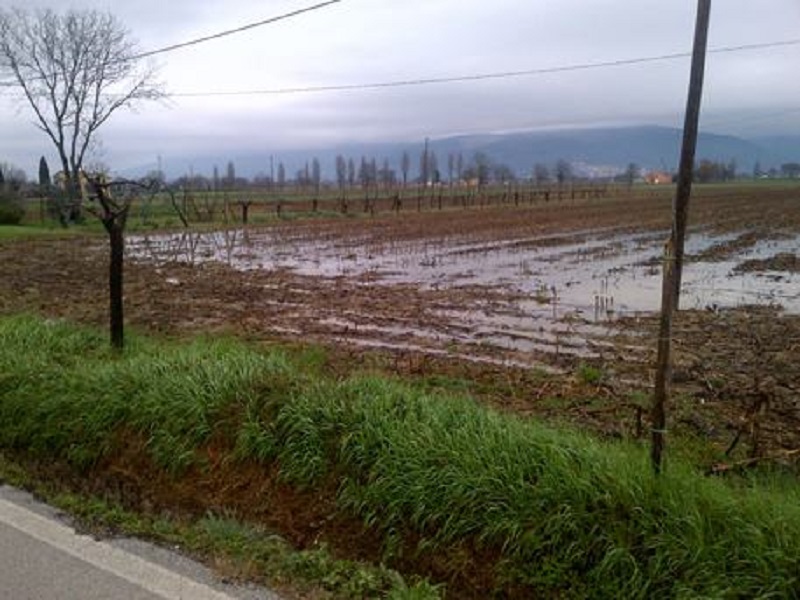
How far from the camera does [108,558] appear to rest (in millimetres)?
3684

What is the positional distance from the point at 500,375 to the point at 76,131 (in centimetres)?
3863

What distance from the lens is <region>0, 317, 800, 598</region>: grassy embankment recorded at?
3.29 metres

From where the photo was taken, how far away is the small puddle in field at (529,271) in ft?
35.5

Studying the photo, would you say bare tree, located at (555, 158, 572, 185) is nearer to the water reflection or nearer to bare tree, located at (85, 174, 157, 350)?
the water reflection

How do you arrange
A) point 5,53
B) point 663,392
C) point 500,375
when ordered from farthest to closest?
point 5,53
point 500,375
point 663,392

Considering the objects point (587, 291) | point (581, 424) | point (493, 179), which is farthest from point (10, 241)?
point (493, 179)

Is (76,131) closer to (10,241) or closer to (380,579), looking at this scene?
(10,241)

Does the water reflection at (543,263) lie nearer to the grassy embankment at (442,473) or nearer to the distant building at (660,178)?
the grassy embankment at (442,473)

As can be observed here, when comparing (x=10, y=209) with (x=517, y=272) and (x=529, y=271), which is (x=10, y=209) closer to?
(x=517, y=272)

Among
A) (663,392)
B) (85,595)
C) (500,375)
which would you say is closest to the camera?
(85,595)

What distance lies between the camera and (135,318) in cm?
1127

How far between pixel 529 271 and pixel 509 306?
17.0ft

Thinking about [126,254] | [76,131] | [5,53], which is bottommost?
[126,254]

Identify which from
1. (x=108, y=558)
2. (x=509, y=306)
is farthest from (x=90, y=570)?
(x=509, y=306)
